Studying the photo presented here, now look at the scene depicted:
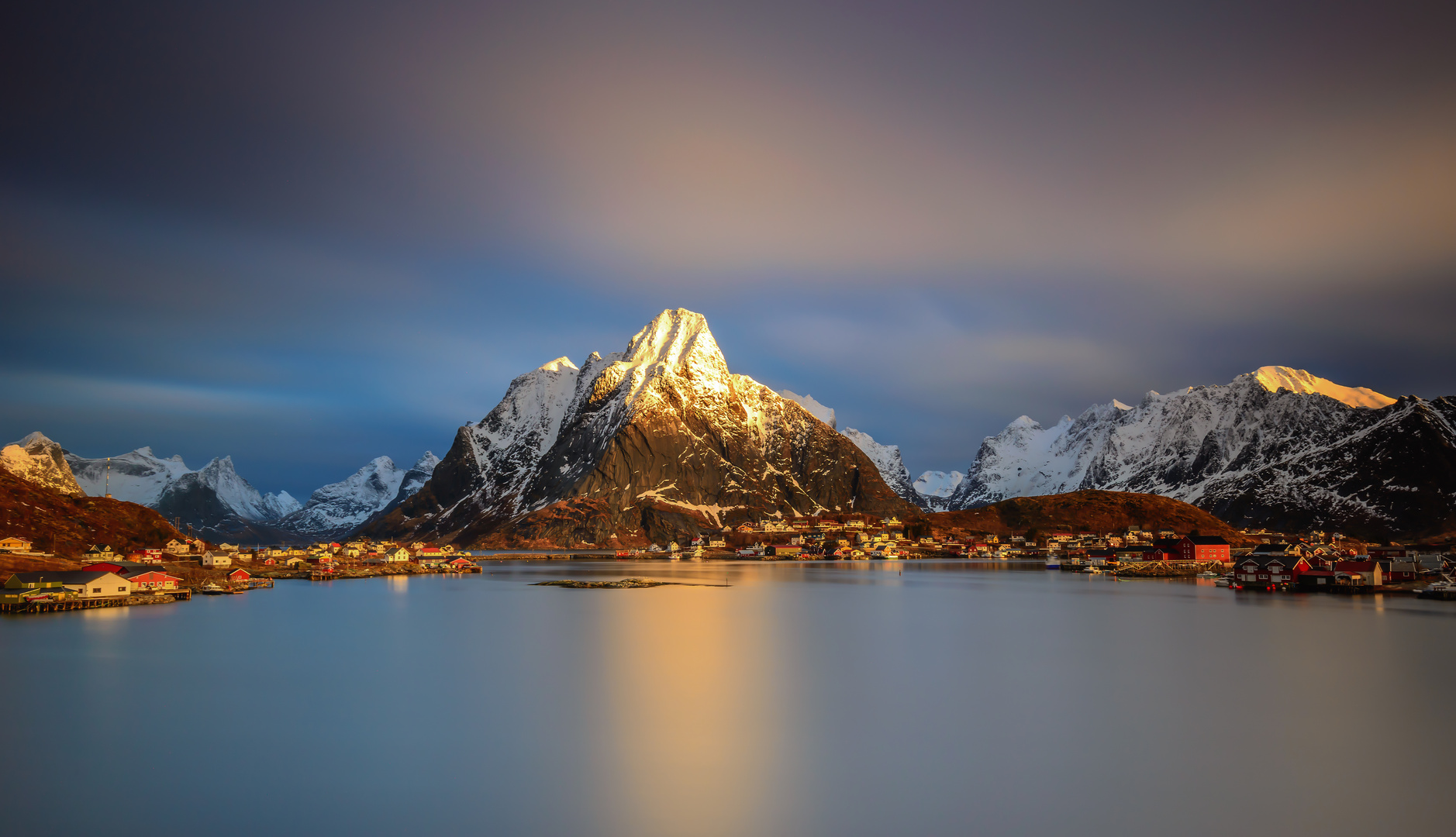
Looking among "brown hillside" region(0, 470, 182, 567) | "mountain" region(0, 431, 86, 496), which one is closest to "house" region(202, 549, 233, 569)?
"brown hillside" region(0, 470, 182, 567)

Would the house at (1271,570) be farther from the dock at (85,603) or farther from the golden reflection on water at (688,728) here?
the dock at (85,603)

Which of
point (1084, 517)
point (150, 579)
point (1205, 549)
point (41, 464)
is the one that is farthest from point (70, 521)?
point (1084, 517)

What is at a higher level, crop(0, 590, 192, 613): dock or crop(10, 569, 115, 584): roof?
crop(10, 569, 115, 584): roof

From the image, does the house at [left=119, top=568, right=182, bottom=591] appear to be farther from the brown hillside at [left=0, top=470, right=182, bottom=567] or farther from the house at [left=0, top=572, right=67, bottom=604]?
the brown hillside at [left=0, top=470, right=182, bottom=567]

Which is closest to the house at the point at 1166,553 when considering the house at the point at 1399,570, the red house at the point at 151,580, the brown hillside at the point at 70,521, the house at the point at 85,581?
the house at the point at 1399,570

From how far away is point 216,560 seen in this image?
89.3 metres

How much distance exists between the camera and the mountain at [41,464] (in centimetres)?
14175

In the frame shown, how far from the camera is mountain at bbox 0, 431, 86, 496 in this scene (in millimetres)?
141750

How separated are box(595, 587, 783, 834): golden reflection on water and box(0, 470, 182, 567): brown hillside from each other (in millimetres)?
65225

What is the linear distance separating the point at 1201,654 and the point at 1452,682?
7.75 m

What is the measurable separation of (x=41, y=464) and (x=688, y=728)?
177m

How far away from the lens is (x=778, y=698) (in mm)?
25281

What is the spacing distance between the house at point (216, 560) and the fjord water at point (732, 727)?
47132mm

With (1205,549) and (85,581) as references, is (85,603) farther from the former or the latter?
(1205,549)
